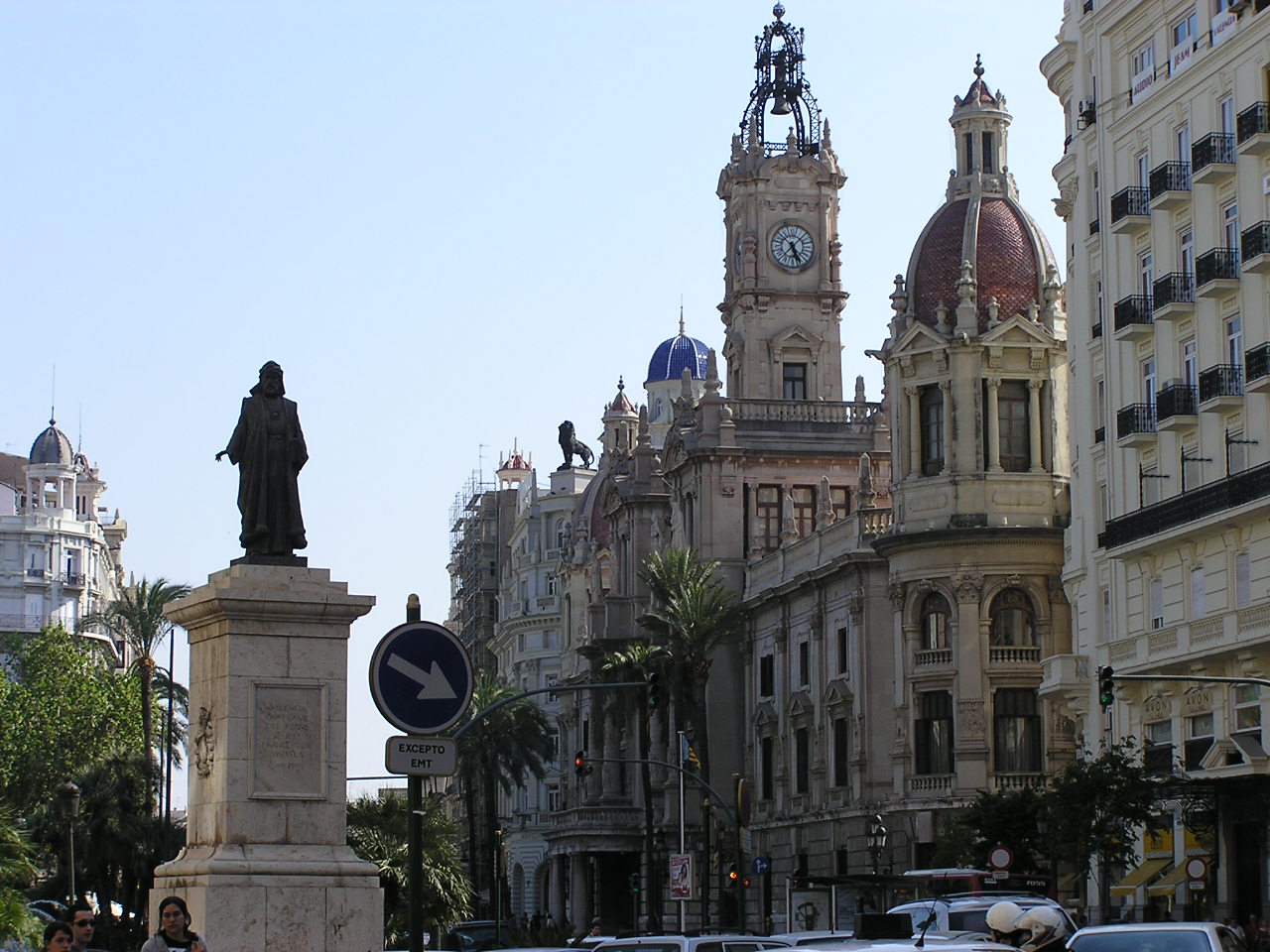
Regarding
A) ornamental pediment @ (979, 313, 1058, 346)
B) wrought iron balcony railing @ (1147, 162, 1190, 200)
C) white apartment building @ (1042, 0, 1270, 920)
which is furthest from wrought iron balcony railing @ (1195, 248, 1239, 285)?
ornamental pediment @ (979, 313, 1058, 346)

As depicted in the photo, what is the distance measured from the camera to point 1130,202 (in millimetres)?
52656

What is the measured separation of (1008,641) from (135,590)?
32003 mm

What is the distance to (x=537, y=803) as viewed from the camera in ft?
403

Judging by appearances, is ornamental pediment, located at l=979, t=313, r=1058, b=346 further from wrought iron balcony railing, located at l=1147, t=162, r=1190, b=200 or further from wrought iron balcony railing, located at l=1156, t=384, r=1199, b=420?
wrought iron balcony railing, located at l=1156, t=384, r=1199, b=420

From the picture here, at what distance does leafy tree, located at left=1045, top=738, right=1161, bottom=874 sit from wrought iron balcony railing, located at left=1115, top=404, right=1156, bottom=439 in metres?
6.80

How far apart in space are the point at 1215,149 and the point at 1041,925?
37.0m

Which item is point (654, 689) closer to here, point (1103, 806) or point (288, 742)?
point (1103, 806)

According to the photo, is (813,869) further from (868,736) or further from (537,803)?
(537,803)

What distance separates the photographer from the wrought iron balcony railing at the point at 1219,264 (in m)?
48.0

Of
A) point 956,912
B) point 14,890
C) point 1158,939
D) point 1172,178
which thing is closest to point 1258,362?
point 1172,178

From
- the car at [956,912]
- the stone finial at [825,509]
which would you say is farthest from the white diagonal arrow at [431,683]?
the stone finial at [825,509]

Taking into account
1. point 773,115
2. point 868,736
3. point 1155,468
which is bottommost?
point 868,736

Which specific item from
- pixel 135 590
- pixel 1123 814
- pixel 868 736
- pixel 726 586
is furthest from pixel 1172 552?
pixel 135 590

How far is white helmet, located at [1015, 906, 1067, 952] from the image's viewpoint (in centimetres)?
1378
